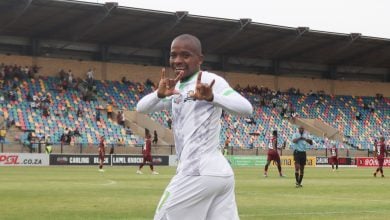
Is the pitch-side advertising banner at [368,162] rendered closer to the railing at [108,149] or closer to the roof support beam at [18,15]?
the railing at [108,149]

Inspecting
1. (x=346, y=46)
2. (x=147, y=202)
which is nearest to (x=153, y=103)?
(x=147, y=202)

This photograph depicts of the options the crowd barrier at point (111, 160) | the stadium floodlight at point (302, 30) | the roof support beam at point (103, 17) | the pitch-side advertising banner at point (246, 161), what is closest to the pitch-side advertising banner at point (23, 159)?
the crowd barrier at point (111, 160)

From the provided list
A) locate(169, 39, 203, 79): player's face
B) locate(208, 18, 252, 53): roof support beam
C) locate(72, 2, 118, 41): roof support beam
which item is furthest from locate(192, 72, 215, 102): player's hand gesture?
locate(208, 18, 252, 53): roof support beam

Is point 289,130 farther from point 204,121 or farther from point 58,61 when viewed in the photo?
point 204,121

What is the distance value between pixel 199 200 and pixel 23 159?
1723 inches

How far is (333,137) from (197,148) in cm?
6622

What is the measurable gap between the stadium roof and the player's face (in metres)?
48.5

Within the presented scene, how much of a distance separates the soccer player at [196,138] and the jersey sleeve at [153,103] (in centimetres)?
17

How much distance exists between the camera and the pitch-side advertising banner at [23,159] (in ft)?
157

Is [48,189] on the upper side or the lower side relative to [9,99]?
lower

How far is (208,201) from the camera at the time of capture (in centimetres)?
648

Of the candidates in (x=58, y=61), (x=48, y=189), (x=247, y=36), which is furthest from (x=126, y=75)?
(x=48, y=189)

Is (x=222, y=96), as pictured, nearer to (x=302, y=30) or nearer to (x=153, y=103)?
(x=153, y=103)

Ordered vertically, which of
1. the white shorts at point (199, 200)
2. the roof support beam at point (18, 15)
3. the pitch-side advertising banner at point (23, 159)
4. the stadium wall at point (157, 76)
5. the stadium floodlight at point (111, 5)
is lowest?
the white shorts at point (199, 200)
